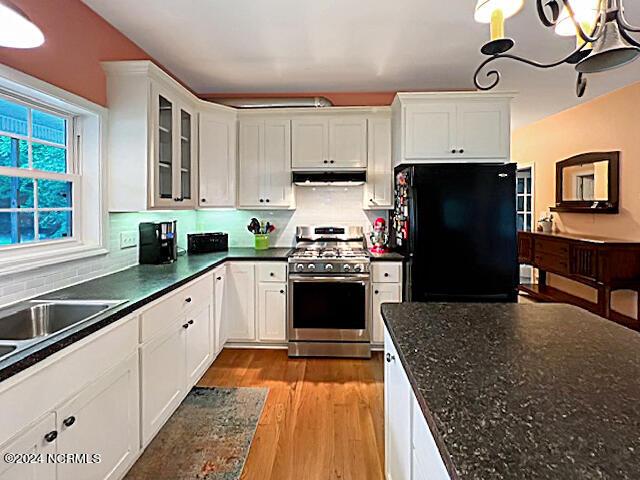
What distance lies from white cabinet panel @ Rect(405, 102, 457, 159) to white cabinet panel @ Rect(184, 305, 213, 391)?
2.16 meters

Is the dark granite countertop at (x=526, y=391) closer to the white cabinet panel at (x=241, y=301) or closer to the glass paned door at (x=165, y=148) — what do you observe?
the glass paned door at (x=165, y=148)

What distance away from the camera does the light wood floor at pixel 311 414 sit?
226cm

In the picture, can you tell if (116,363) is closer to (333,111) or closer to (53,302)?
(53,302)

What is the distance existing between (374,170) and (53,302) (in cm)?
299

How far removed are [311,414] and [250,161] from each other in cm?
249

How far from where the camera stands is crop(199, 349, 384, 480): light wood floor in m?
2.26

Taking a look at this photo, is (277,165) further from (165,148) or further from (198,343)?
(198,343)

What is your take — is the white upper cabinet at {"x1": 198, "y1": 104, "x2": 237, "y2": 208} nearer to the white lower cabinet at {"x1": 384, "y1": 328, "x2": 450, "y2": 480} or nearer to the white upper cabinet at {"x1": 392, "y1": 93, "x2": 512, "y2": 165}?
the white upper cabinet at {"x1": 392, "y1": 93, "x2": 512, "y2": 165}

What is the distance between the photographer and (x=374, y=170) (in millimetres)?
4273

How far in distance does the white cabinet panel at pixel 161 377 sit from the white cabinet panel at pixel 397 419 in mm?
1209

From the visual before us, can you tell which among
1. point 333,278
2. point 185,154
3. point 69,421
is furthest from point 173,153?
point 69,421

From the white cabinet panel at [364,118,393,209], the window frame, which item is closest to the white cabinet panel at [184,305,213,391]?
the window frame

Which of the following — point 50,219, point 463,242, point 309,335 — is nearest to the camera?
point 50,219

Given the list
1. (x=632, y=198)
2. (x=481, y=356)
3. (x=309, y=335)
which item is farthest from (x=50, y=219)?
(x=632, y=198)
